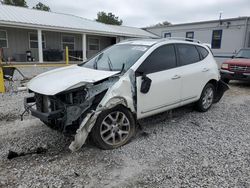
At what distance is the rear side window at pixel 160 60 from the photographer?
12.5 feet

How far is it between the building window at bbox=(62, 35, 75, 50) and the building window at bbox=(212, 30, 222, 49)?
38.2ft

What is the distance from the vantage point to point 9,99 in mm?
6219

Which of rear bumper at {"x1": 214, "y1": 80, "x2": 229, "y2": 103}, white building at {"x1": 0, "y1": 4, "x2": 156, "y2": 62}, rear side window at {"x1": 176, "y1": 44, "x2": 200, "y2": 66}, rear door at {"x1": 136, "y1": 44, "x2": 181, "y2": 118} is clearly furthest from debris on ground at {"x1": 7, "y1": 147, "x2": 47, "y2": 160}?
white building at {"x1": 0, "y1": 4, "x2": 156, "y2": 62}

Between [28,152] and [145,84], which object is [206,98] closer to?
[145,84]

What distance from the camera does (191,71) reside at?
4.70 metres

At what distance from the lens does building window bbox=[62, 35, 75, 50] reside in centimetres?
1769

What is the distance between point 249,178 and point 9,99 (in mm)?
6111

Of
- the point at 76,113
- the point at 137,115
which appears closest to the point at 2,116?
the point at 76,113

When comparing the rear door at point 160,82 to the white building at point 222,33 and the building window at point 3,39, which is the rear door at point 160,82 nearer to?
the white building at point 222,33

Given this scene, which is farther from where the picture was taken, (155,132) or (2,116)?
(2,116)

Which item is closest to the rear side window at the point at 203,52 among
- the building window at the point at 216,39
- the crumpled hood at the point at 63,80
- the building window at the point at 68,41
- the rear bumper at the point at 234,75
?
the crumpled hood at the point at 63,80

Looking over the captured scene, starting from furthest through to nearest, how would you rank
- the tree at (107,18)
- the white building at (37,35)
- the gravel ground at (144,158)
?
the tree at (107,18), the white building at (37,35), the gravel ground at (144,158)

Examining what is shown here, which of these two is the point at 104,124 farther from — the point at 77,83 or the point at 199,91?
the point at 199,91

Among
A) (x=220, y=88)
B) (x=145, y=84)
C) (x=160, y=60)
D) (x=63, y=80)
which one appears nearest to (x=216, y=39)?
(x=220, y=88)
